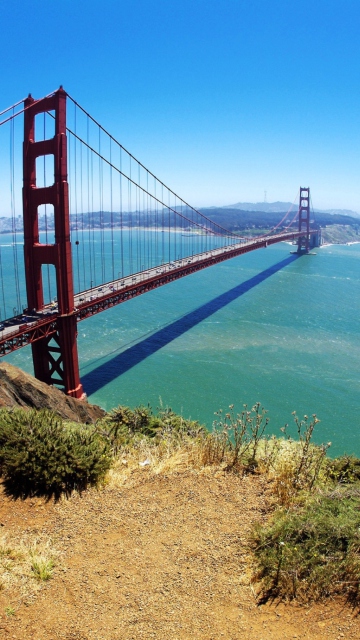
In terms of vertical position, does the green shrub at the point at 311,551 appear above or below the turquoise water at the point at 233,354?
above

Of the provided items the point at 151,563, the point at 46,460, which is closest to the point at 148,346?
the point at 46,460

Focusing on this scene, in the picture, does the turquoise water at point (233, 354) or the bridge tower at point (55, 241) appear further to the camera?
the turquoise water at point (233, 354)

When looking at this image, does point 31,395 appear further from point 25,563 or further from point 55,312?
point 25,563

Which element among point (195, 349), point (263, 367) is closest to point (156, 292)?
point (195, 349)

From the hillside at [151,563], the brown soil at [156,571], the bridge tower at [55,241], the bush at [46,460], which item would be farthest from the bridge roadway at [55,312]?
the brown soil at [156,571]

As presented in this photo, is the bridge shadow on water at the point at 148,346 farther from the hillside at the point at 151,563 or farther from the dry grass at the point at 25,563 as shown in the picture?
the dry grass at the point at 25,563

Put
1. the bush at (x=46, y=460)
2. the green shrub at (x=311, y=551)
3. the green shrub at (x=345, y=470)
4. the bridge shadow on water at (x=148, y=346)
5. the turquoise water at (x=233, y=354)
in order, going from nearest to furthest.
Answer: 1. the green shrub at (x=311, y=551)
2. the bush at (x=46, y=460)
3. the green shrub at (x=345, y=470)
4. the turquoise water at (x=233, y=354)
5. the bridge shadow on water at (x=148, y=346)

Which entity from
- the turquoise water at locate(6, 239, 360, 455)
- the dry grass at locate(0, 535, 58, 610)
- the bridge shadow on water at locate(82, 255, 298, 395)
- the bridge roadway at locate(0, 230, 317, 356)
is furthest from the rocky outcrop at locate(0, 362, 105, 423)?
the dry grass at locate(0, 535, 58, 610)
